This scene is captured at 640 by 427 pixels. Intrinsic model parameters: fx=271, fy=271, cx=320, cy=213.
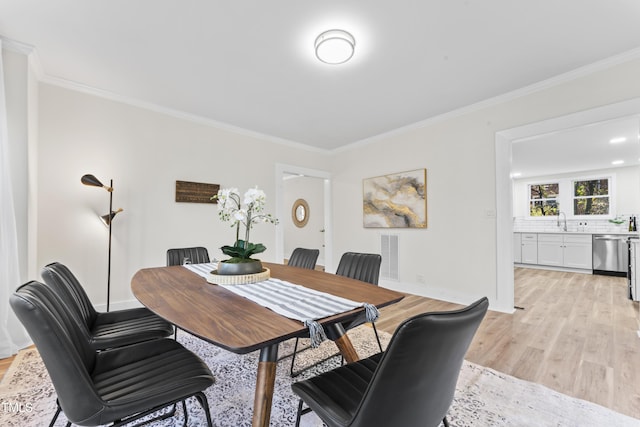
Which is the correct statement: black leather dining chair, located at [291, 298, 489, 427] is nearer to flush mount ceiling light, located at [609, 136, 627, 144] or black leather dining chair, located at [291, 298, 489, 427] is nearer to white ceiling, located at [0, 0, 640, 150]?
white ceiling, located at [0, 0, 640, 150]

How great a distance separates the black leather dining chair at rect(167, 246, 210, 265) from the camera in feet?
8.71

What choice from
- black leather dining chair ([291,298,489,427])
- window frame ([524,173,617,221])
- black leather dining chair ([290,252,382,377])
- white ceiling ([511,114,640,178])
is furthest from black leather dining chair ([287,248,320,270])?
window frame ([524,173,617,221])

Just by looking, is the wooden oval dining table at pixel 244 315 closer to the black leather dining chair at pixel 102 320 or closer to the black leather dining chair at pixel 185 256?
the black leather dining chair at pixel 102 320

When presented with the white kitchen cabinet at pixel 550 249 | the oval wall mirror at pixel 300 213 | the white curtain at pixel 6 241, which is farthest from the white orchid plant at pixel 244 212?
the white kitchen cabinet at pixel 550 249

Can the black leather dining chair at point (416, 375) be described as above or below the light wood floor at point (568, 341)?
above

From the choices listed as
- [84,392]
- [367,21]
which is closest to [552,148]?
[367,21]

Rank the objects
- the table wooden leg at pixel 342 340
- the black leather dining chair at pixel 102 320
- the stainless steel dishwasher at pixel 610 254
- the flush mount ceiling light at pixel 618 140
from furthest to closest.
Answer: the stainless steel dishwasher at pixel 610 254
the flush mount ceiling light at pixel 618 140
the table wooden leg at pixel 342 340
the black leather dining chair at pixel 102 320

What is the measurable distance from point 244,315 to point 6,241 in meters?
2.43

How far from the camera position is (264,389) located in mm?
1122

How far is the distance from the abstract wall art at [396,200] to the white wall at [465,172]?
4.5 inches

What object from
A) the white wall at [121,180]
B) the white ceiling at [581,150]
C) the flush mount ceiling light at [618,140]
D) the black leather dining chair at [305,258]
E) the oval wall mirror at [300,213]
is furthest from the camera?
the oval wall mirror at [300,213]

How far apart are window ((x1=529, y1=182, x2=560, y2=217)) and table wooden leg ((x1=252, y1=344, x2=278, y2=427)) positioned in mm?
8454

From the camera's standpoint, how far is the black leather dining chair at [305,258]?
258cm

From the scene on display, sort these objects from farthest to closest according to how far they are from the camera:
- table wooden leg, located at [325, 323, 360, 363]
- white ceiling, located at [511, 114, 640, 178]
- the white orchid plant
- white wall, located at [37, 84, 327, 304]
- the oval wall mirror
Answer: the oval wall mirror, white ceiling, located at [511, 114, 640, 178], white wall, located at [37, 84, 327, 304], the white orchid plant, table wooden leg, located at [325, 323, 360, 363]
